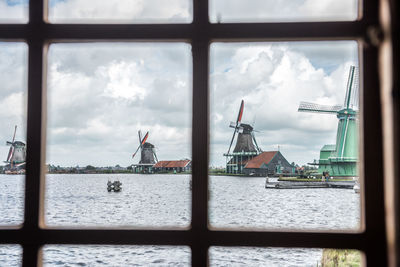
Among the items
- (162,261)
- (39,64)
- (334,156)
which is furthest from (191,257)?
(334,156)

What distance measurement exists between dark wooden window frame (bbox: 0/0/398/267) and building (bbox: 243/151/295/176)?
3812 cm

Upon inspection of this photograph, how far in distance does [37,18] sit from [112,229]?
0.43 m

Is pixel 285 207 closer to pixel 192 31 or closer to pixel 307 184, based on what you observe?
pixel 307 184

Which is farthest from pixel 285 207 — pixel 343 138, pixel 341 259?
pixel 341 259

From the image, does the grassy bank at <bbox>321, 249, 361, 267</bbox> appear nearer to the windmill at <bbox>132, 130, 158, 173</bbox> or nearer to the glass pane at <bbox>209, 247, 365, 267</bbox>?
the glass pane at <bbox>209, 247, 365, 267</bbox>

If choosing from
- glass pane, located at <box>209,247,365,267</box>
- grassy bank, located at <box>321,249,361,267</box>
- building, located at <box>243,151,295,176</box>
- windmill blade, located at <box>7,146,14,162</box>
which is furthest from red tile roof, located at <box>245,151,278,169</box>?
grassy bank, located at <box>321,249,361,267</box>

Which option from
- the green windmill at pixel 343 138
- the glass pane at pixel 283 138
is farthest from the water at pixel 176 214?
the green windmill at pixel 343 138

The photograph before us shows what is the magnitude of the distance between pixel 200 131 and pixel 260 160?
39398 mm

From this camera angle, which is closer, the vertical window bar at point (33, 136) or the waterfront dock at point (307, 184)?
the vertical window bar at point (33, 136)

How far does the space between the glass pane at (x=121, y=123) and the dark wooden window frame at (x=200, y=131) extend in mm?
31768

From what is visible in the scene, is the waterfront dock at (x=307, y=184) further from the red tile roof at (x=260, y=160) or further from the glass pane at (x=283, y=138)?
the red tile roof at (x=260, y=160)

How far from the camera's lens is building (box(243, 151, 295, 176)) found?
1547 inches

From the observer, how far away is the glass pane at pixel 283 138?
29.3 m

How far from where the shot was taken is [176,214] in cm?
2819
